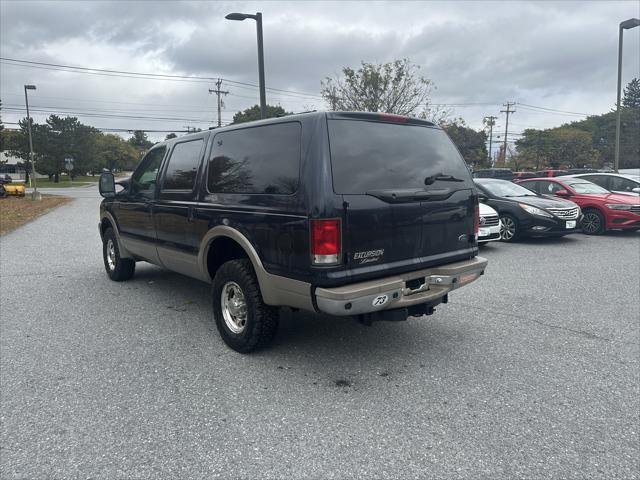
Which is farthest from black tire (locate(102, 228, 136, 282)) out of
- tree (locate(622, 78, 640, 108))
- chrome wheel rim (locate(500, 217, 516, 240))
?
tree (locate(622, 78, 640, 108))

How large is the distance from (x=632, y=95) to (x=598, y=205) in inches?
3363

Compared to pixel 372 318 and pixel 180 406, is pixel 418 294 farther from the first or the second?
pixel 180 406

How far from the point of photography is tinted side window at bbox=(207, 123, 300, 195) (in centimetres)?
352

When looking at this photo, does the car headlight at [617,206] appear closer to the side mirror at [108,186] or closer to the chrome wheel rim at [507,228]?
the chrome wheel rim at [507,228]

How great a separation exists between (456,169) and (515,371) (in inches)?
70.4

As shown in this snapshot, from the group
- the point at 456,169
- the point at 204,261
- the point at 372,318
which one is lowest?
the point at 372,318

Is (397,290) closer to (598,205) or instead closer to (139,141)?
(598,205)

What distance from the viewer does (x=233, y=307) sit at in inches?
164

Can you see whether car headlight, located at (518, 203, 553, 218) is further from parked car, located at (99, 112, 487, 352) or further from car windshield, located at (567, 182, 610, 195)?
parked car, located at (99, 112, 487, 352)

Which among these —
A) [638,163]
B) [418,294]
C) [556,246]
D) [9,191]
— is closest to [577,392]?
[418,294]

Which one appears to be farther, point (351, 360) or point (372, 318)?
point (351, 360)

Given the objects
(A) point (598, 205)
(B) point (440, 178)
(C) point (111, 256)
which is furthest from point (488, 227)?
(C) point (111, 256)

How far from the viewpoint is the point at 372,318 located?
3.58 m

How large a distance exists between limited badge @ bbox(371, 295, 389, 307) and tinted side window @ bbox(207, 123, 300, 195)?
0.98m
